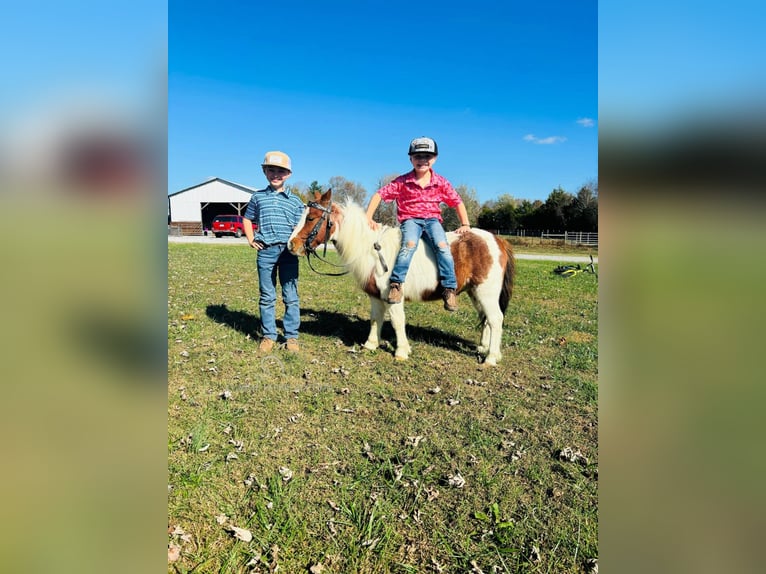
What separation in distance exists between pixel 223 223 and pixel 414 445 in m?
40.5

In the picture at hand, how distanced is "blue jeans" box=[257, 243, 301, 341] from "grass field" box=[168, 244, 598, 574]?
0.42 metres

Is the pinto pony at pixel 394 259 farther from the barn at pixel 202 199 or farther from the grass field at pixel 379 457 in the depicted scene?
the barn at pixel 202 199

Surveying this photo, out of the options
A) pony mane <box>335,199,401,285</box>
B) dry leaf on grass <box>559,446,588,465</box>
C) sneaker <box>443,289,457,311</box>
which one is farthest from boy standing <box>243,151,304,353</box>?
dry leaf on grass <box>559,446,588,465</box>

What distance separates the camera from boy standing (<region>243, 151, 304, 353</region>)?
5875mm

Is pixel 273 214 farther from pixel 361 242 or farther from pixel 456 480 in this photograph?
pixel 456 480

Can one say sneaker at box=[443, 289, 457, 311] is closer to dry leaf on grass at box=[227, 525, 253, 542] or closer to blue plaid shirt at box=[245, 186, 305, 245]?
blue plaid shirt at box=[245, 186, 305, 245]

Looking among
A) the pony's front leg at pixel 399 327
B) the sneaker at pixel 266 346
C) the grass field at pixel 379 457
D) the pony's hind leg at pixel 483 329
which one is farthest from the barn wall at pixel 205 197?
the pony's hind leg at pixel 483 329

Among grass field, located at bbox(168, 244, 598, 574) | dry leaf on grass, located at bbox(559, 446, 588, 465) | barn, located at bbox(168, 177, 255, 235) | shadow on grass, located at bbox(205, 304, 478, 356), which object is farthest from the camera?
barn, located at bbox(168, 177, 255, 235)

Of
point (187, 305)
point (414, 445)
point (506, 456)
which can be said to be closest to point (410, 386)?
point (414, 445)

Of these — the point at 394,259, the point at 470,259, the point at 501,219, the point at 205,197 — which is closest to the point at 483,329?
the point at 470,259

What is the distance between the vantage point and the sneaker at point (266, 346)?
613 centimetres
